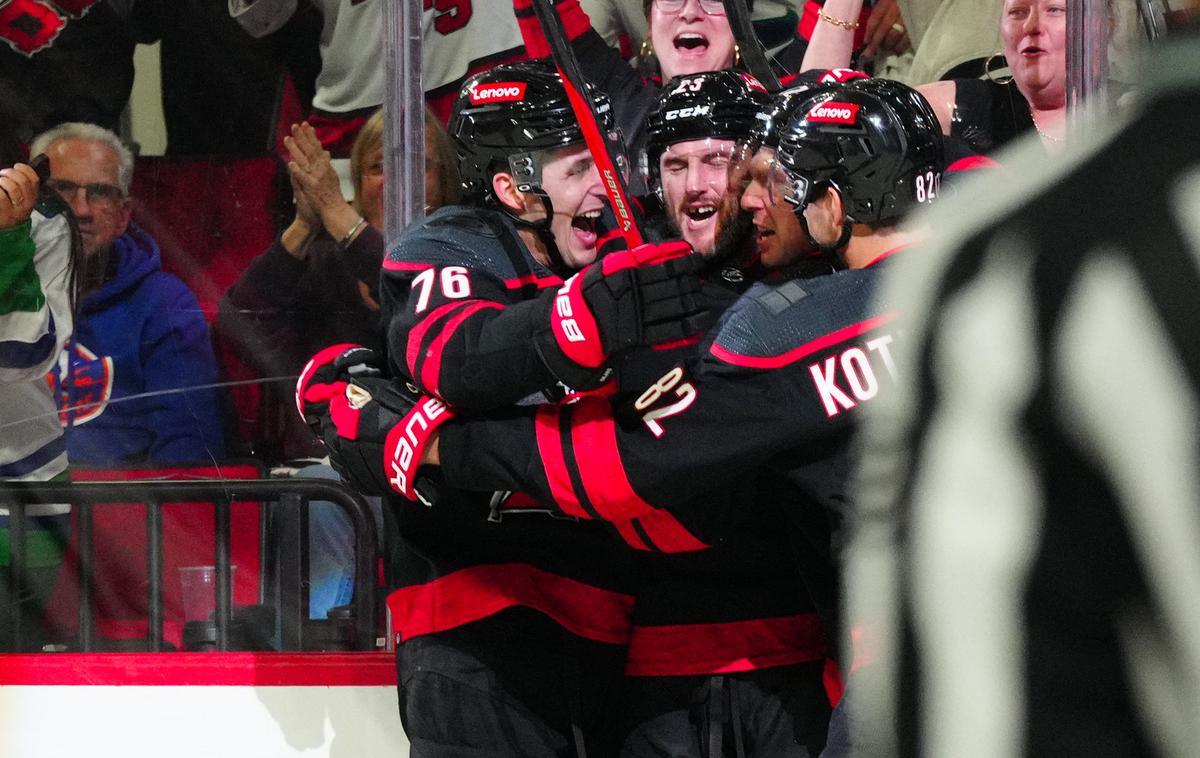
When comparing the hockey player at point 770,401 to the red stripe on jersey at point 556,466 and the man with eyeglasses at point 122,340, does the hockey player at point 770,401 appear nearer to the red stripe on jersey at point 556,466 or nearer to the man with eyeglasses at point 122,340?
the red stripe on jersey at point 556,466

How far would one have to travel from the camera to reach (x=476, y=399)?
1.77 m

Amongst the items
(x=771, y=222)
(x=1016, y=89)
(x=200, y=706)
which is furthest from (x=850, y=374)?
(x=200, y=706)

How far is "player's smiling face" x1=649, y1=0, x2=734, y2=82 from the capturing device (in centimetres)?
246

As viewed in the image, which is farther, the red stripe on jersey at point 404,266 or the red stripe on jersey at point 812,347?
the red stripe on jersey at point 404,266

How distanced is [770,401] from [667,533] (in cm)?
26

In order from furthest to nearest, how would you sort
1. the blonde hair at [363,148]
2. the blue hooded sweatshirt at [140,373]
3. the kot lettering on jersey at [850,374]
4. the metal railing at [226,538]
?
the blue hooded sweatshirt at [140,373] < the blonde hair at [363,148] < the metal railing at [226,538] < the kot lettering on jersey at [850,374]

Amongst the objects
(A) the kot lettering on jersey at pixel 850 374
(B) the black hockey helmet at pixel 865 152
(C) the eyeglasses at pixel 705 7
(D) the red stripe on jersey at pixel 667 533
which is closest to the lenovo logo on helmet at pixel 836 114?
(B) the black hockey helmet at pixel 865 152

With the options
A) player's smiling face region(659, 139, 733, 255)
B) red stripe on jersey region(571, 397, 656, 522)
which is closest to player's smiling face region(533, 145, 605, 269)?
player's smiling face region(659, 139, 733, 255)

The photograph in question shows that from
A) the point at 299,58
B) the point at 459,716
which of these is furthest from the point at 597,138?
the point at 299,58

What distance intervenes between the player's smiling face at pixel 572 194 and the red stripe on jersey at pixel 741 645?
505mm

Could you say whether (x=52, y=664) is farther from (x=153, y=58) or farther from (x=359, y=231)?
(x=153, y=58)

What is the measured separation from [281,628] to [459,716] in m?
0.74

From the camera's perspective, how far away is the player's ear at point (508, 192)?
2010mm

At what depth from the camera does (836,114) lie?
1788 mm
